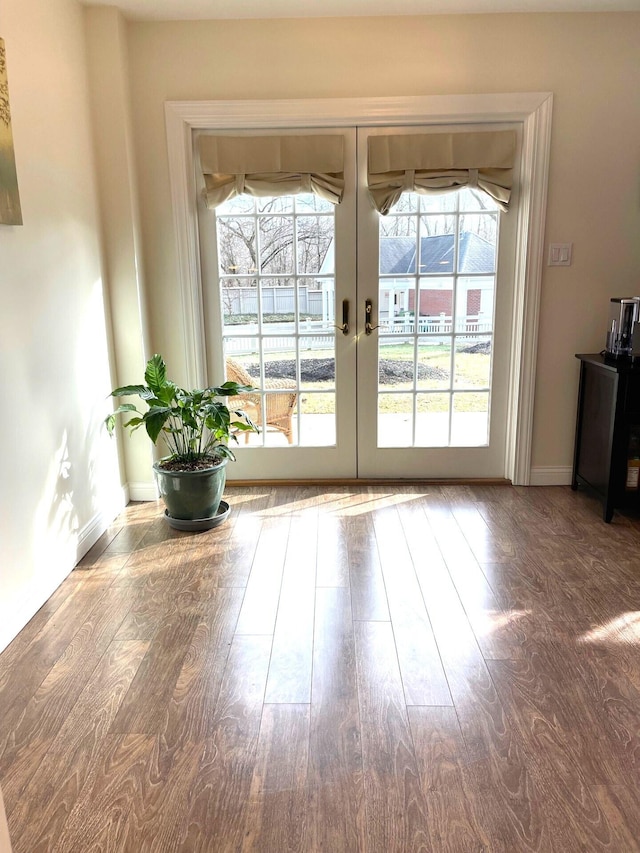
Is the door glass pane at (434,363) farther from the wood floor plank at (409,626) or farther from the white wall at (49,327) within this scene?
the white wall at (49,327)

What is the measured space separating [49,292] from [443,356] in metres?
2.10

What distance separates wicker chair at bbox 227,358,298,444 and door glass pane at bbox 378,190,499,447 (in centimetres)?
53

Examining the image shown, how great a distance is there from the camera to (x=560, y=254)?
10.9 feet

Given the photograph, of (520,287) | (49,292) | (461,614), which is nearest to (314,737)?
(461,614)

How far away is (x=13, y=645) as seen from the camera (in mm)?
2129

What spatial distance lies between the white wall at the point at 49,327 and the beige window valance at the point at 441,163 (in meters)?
1.47

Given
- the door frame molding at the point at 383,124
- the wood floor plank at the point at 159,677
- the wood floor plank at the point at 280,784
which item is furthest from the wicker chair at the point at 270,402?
the wood floor plank at the point at 280,784

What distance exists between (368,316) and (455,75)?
1280 millimetres

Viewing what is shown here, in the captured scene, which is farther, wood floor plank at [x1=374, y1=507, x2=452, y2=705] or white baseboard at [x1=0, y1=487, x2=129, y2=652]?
white baseboard at [x1=0, y1=487, x2=129, y2=652]

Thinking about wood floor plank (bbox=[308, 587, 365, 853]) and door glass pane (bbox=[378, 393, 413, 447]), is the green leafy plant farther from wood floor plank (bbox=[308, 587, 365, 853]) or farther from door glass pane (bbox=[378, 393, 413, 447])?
wood floor plank (bbox=[308, 587, 365, 853])

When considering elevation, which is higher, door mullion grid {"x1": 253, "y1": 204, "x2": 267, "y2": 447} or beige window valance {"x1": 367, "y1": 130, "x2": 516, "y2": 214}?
beige window valance {"x1": 367, "y1": 130, "x2": 516, "y2": 214}

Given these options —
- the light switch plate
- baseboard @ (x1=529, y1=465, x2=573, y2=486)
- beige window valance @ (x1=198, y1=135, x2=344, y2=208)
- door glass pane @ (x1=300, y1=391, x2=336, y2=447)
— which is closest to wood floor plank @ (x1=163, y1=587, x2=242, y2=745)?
door glass pane @ (x1=300, y1=391, x2=336, y2=447)

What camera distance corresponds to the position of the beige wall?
310 centimetres

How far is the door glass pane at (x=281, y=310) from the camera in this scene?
3.43 metres
